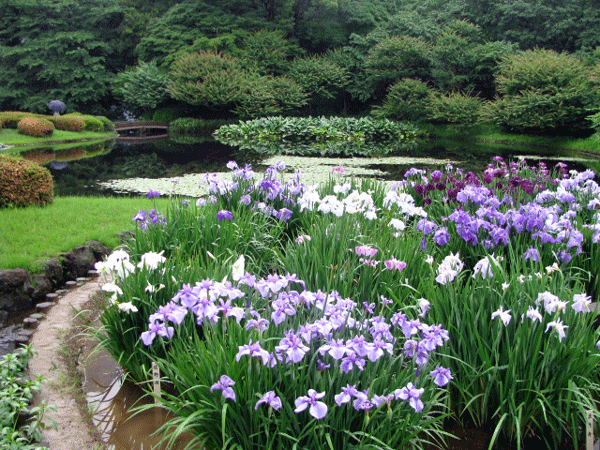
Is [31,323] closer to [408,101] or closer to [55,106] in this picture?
[55,106]

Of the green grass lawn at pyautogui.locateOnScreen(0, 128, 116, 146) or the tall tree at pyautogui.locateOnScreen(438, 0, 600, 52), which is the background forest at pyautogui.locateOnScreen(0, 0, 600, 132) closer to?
the tall tree at pyautogui.locateOnScreen(438, 0, 600, 52)

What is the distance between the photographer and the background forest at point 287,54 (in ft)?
71.7

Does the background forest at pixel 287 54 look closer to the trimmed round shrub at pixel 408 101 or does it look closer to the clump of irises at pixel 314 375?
the trimmed round shrub at pixel 408 101

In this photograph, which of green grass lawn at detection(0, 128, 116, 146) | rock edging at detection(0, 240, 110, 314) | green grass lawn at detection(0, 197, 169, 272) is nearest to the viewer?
rock edging at detection(0, 240, 110, 314)

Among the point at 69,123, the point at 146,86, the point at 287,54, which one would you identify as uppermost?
the point at 287,54

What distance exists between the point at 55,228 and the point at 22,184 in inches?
43.8

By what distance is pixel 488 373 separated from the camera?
2121 millimetres

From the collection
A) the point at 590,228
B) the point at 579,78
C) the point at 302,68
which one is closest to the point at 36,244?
the point at 590,228

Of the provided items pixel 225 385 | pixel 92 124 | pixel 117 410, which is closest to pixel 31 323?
pixel 117 410

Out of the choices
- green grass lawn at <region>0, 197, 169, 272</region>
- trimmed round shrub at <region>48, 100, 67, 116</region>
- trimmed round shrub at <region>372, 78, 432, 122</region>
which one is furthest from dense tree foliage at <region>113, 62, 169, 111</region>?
green grass lawn at <region>0, 197, 169, 272</region>

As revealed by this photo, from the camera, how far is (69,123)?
62.5ft

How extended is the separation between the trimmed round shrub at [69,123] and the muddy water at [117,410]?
60.0 ft

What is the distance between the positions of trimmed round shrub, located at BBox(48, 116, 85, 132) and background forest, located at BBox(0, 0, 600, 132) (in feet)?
17.6

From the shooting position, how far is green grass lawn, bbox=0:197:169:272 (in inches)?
171
